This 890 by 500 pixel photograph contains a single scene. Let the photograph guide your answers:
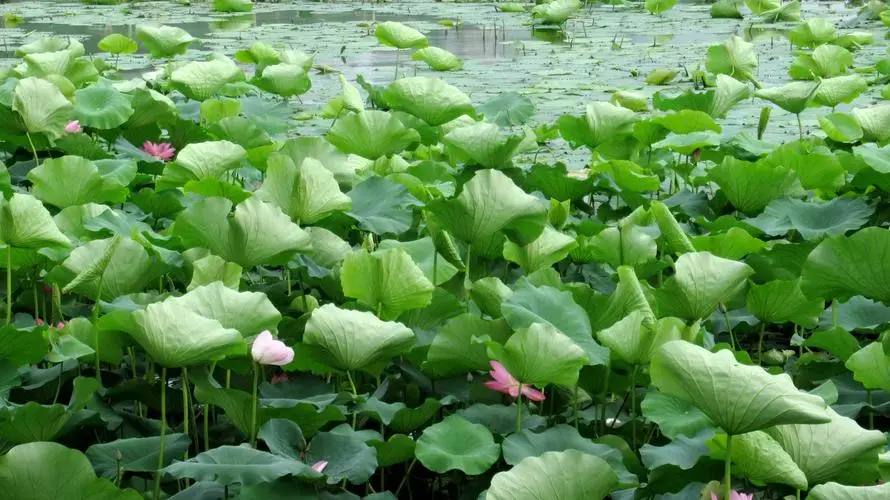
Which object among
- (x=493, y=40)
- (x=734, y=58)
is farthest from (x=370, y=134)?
(x=493, y=40)

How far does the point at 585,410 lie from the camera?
5.22ft

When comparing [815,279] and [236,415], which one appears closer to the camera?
[236,415]

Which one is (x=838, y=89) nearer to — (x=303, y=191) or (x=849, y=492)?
(x=303, y=191)

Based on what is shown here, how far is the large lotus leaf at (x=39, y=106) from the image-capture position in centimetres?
250

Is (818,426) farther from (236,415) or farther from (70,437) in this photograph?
(70,437)

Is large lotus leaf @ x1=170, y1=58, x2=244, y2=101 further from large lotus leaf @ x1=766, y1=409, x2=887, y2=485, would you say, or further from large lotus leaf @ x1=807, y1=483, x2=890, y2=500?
large lotus leaf @ x1=807, y1=483, x2=890, y2=500

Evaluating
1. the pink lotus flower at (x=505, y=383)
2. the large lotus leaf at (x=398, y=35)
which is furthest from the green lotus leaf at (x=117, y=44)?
the pink lotus flower at (x=505, y=383)

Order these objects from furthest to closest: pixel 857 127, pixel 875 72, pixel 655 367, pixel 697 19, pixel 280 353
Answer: pixel 697 19, pixel 875 72, pixel 857 127, pixel 280 353, pixel 655 367

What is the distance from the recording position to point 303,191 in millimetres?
1848

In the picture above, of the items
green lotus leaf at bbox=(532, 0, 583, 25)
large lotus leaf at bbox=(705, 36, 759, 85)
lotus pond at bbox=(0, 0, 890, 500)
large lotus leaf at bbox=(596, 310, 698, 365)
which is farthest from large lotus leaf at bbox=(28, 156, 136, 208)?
green lotus leaf at bbox=(532, 0, 583, 25)

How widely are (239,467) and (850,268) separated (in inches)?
34.0

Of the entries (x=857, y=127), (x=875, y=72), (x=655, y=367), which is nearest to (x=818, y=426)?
(x=655, y=367)

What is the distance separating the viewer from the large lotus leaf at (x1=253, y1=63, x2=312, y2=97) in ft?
12.3

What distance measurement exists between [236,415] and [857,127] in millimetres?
1891
